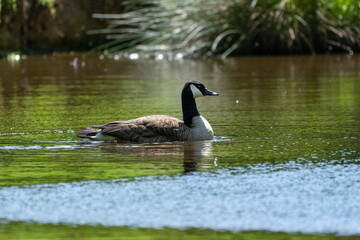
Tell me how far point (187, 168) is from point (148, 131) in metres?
1.32

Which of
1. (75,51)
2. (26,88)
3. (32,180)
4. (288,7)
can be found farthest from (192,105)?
(75,51)

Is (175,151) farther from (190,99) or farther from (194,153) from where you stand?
(190,99)

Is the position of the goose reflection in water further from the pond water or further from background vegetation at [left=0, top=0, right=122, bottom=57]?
background vegetation at [left=0, top=0, right=122, bottom=57]

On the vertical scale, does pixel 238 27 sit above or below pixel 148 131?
above

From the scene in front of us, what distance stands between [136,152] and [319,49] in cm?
1388

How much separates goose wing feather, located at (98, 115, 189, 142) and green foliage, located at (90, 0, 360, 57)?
11566 mm

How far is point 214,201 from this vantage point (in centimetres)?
577

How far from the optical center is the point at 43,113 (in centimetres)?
1054

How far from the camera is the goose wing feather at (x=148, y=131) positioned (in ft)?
26.5

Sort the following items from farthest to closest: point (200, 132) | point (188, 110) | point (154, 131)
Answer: point (188, 110), point (200, 132), point (154, 131)

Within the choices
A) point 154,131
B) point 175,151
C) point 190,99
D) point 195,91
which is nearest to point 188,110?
point 190,99

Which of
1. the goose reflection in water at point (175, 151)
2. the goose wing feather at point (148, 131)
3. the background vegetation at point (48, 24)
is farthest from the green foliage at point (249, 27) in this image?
the goose reflection in water at point (175, 151)

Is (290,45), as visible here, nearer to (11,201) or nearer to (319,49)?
(319,49)

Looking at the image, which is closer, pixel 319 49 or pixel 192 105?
pixel 192 105
